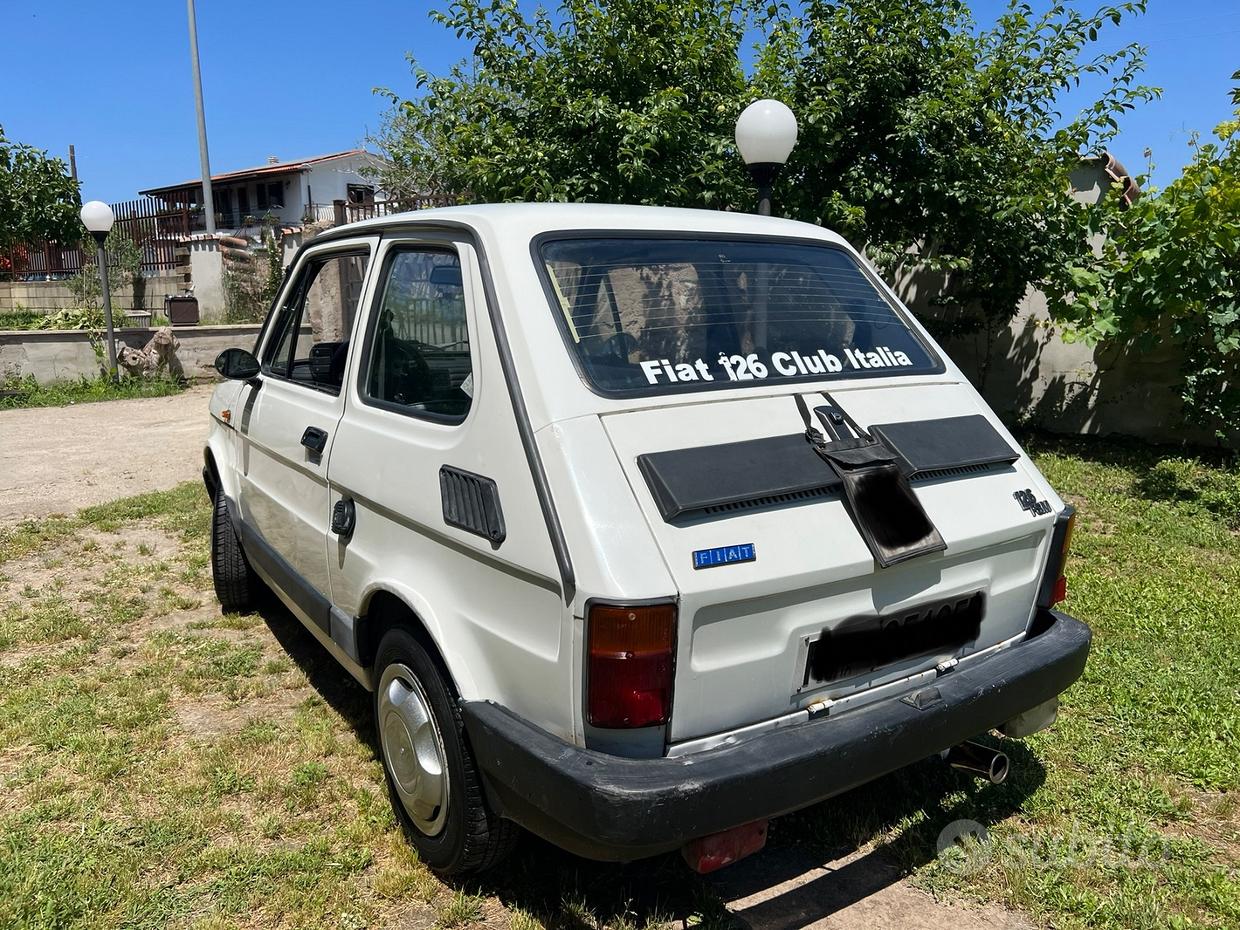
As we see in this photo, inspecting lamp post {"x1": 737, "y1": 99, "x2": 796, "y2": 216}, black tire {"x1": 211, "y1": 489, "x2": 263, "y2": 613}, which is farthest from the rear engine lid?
lamp post {"x1": 737, "y1": 99, "x2": 796, "y2": 216}

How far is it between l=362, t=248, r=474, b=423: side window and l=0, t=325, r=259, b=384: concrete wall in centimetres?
1073

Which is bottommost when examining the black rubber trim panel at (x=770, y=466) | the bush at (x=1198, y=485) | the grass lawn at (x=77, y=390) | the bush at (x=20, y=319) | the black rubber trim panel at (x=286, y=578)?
the grass lawn at (x=77, y=390)

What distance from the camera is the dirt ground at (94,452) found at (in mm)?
7883

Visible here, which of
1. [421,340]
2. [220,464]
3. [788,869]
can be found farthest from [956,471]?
[220,464]

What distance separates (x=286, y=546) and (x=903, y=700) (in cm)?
247

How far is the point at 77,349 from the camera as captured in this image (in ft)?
46.6

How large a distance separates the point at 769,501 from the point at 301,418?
6.36 ft

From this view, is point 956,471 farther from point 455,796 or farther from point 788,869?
point 455,796

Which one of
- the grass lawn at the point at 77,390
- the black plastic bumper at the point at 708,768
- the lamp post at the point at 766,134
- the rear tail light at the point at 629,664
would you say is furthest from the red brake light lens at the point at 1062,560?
the grass lawn at the point at 77,390

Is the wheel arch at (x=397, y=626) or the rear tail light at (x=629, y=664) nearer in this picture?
the rear tail light at (x=629, y=664)

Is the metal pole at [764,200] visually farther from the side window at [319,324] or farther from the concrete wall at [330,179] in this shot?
the concrete wall at [330,179]

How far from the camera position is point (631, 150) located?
25.3ft

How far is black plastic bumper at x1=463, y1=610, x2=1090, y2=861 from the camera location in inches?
78.1

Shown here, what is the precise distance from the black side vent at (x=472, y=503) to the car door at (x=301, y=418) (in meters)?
0.85
